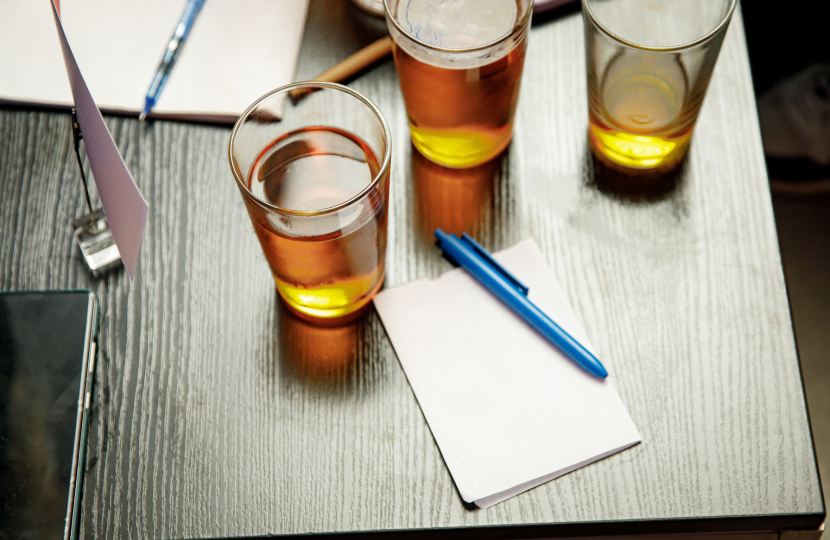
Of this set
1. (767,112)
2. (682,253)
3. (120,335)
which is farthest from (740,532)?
(767,112)

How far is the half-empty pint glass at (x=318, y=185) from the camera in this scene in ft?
1.60

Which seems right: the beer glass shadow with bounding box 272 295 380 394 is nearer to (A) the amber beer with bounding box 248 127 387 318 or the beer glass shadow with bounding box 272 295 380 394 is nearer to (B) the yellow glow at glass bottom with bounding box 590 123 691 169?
(A) the amber beer with bounding box 248 127 387 318

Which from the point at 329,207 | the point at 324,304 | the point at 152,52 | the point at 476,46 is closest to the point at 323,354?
the point at 324,304

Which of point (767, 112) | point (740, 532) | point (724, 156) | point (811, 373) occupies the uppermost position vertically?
point (724, 156)

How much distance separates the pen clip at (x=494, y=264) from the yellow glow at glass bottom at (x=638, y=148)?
140 millimetres

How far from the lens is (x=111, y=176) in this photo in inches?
16.9

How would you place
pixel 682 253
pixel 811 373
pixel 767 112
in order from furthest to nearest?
1. pixel 767 112
2. pixel 811 373
3. pixel 682 253

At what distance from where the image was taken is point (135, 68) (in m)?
0.69

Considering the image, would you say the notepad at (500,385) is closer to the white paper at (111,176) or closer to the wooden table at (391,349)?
the wooden table at (391,349)

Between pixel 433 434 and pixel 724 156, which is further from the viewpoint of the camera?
pixel 724 156

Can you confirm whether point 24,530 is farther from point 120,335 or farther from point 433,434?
point 433,434

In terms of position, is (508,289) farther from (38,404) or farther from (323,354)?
(38,404)

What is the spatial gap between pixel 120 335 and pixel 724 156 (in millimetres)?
509

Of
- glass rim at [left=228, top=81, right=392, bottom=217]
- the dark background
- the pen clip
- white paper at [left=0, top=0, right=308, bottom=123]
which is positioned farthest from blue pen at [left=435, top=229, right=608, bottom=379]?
the dark background
